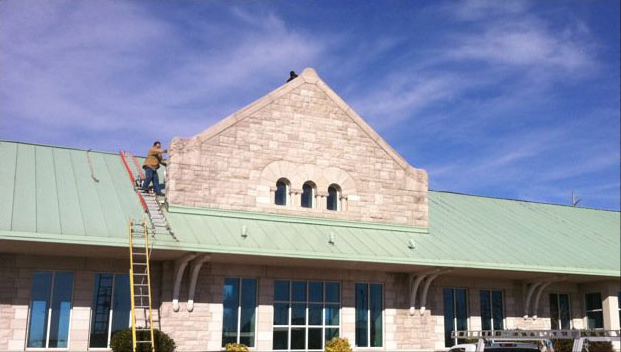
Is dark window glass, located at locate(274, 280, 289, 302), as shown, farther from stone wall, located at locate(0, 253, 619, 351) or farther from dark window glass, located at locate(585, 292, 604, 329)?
dark window glass, located at locate(585, 292, 604, 329)

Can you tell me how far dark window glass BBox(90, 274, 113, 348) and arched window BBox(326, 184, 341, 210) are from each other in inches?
303

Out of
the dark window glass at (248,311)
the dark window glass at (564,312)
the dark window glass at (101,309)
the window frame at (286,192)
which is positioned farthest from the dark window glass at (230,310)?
the dark window glass at (564,312)

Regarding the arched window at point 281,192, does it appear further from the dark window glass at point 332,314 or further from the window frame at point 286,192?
the dark window glass at point 332,314

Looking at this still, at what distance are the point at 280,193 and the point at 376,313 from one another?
503cm

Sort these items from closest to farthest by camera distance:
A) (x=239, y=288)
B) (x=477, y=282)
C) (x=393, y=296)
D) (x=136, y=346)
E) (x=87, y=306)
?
(x=136, y=346) < (x=87, y=306) < (x=239, y=288) < (x=393, y=296) < (x=477, y=282)

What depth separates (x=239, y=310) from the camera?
75.2ft

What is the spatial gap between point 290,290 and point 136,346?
607cm

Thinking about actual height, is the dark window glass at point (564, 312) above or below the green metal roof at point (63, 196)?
below

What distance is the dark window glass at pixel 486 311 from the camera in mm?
27078

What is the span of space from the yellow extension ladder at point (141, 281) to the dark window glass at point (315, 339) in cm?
524

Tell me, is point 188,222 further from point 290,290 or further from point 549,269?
point 549,269

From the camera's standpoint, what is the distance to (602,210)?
3553 centimetres

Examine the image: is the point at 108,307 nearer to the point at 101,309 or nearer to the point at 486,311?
the point at 101,309

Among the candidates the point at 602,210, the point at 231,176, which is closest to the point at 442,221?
the point at 231,176
